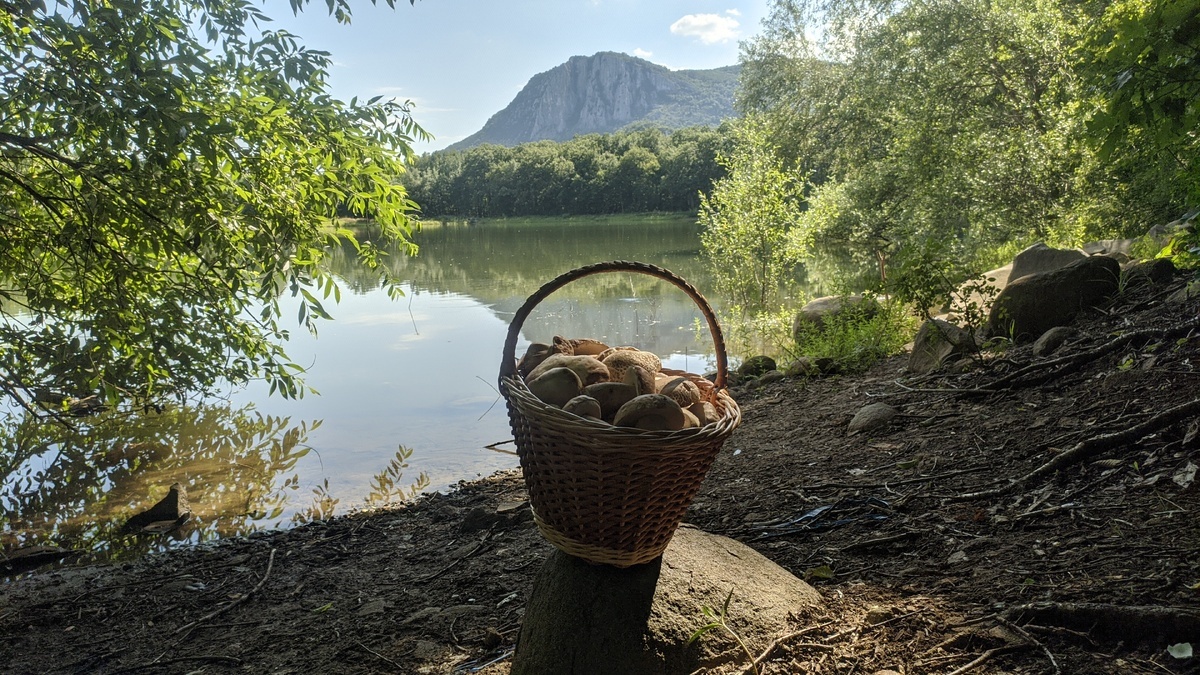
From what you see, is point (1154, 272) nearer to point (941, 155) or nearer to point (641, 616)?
point (641, 616)

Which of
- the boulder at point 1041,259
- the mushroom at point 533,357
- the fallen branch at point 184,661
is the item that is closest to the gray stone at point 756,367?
the boulder at point 1041,259

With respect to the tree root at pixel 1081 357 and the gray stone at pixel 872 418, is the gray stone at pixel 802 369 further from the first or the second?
the tree root at pixel 1081 357

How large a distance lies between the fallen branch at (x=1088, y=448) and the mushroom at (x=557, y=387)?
6.69 feet

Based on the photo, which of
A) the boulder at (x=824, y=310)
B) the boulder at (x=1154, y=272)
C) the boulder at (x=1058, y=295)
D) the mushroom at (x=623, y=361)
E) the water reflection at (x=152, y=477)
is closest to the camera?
the mushroom at (x=623, y=361)

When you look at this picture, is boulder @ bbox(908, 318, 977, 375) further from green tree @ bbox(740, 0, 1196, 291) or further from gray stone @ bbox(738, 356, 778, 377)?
gray stone @ bbox(738, 356, 778, 377)

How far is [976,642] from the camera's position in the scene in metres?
2.17

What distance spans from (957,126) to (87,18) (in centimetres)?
1443

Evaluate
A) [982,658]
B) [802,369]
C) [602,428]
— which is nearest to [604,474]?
[602,428]

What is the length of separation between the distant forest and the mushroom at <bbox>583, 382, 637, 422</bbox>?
60456 mm

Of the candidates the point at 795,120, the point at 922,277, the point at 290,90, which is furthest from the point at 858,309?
the point at 795,120

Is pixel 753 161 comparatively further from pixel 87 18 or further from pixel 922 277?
pixel 87 18

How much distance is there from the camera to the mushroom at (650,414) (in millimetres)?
2062

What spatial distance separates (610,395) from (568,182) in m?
67.3

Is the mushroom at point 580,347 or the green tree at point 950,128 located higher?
the green tree at point 950,128
